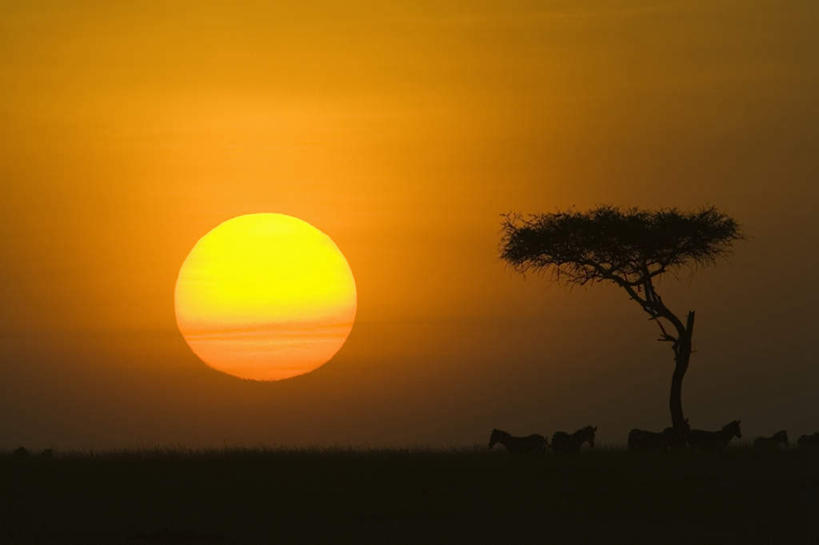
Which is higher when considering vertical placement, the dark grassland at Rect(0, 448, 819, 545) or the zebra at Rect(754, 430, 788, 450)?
the zebra at Rect(754, 430, 788, 450)

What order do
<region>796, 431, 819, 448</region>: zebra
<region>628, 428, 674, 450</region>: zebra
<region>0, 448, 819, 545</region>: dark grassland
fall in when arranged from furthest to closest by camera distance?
1. <region>796, 431, 819, 448</region>: zebra
2. <region>628, 428, 674, 450</region>: zebra
3. <region>0, 448, 819, 545</region>: dark grassland

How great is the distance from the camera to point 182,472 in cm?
3769

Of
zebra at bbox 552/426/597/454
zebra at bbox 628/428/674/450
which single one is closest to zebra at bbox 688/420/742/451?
zebra at bbox 628/428/674/450

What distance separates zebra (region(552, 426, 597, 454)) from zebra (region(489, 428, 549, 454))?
15.2 inches

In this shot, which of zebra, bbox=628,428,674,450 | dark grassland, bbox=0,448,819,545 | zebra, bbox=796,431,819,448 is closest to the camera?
dark grassland, bbox=0,448,819,545

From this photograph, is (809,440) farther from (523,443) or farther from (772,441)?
(523,443)

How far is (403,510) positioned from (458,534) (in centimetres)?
320

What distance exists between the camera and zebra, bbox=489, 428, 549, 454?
46.8 meters

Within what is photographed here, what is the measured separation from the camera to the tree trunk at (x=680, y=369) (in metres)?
49.6

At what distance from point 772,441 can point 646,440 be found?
317 inches

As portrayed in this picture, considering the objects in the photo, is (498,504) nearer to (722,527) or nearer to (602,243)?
(722,527)

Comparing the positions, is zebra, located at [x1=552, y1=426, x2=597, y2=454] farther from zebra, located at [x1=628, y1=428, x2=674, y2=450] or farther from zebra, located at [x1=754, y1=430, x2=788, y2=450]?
zebra, located at [x1=754, y1=430, x2=788, y2=450]

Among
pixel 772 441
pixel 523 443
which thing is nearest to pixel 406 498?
pixel 523 443

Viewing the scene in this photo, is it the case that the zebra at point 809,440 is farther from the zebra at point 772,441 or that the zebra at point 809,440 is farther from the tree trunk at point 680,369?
the tree trunk at point 680,369
